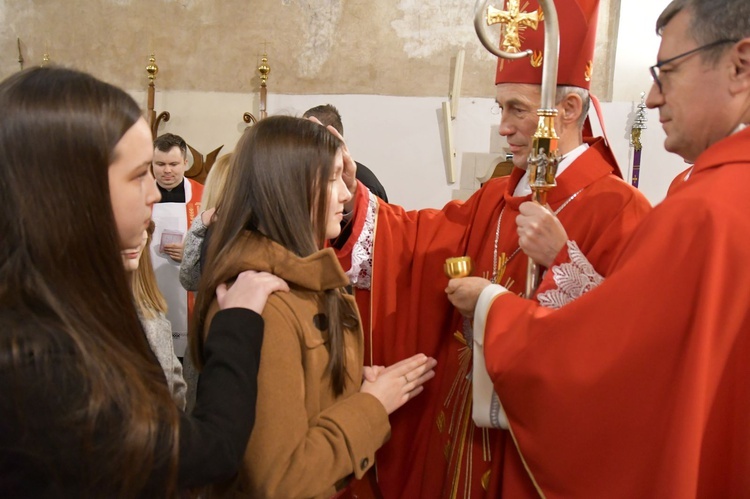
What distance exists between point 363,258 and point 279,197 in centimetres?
63

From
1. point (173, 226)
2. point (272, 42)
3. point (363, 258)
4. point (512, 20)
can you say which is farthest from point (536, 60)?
point (272, 42)

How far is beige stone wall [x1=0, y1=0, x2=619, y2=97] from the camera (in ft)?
16.1

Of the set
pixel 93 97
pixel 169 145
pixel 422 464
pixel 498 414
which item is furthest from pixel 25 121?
pixel 169 145

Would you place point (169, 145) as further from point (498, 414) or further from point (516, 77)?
point (498, 414)

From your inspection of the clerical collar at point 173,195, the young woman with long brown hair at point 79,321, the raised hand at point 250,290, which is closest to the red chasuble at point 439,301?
the raised hand at point 250,290

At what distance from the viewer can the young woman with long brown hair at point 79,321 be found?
0.80 meters

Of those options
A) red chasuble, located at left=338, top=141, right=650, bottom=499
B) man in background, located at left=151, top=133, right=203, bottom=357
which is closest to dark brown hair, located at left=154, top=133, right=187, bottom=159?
man in background, located at left=151, top=133, right=203, bottom=357

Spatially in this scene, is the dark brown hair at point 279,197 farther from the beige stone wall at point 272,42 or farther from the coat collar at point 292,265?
the beige stone wall at point 272,42

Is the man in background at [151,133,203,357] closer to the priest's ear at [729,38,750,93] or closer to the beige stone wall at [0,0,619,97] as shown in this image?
the beige stone wall at [0,0,619,97]

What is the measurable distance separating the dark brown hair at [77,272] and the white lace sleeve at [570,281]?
0.91 meters

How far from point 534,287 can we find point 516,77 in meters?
0.70

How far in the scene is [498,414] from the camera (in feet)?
4.84

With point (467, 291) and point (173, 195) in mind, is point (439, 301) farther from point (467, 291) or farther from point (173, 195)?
point (173, 195)

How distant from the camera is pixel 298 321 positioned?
1.30m
